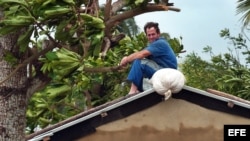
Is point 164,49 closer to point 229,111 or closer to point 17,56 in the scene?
point 229,111

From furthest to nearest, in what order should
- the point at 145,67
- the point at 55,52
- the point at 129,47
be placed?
the point at 129,47 → the point at 145,67 → the point at 55,52

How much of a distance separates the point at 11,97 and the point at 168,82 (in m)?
1.97

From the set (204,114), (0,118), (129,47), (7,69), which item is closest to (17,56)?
(7,69)

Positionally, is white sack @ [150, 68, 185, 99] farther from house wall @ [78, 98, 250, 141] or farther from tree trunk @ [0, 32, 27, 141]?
tree trunk @ [0, 32, 27, 141]

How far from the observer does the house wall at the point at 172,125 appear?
23.4 feet

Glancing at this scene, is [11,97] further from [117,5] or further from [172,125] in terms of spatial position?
[172,125]

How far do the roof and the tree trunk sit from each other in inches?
19.2

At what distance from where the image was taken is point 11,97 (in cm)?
754

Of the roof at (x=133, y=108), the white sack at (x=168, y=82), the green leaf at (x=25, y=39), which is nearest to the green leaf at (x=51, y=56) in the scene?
the green leaf at (x=25, y=39)

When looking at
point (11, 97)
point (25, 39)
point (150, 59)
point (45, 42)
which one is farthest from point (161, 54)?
point (11, 97)

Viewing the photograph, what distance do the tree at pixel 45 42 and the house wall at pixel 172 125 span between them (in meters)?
0.76

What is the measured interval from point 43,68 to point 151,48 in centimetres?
134

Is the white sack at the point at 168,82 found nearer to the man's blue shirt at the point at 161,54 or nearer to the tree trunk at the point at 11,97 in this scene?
the man's blue shirt at the point at 161,54

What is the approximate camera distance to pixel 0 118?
24.5 feet
